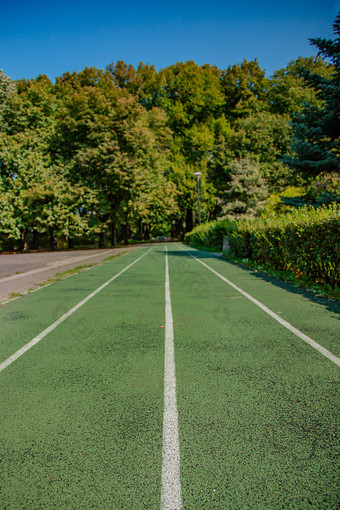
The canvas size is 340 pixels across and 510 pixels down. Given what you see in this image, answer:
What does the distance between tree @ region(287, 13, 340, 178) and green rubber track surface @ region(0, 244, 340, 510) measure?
41.9ft

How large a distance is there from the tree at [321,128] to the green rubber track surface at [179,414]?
12.8m

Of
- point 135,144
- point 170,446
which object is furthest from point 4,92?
point 170,446

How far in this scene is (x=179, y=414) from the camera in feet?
9.48

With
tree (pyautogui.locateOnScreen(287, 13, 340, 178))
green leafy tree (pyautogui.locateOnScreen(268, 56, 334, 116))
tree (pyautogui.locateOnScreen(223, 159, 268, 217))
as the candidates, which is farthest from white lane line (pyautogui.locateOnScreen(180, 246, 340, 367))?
green leafy tree (pyautogui.locateOnScreen(268, 56, 334, 116))

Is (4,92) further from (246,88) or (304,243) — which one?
(304,243)

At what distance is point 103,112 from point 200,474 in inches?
1543

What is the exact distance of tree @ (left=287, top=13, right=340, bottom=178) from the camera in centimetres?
1542

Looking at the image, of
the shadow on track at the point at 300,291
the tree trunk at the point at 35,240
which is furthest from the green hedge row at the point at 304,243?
the tree trunk at the point at 35,240

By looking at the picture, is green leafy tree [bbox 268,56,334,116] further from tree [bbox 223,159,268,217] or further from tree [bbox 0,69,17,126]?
tree [bbox 0,69,17,126]

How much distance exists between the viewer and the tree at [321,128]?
15.4 metres

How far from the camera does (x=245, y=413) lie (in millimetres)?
2863

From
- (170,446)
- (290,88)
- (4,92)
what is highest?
(290,88)

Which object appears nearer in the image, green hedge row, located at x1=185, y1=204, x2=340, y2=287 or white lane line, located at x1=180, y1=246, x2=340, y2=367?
white lane line, located at x1=180, y1=246, x2=340, y2=367

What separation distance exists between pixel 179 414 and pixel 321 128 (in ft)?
56.6
